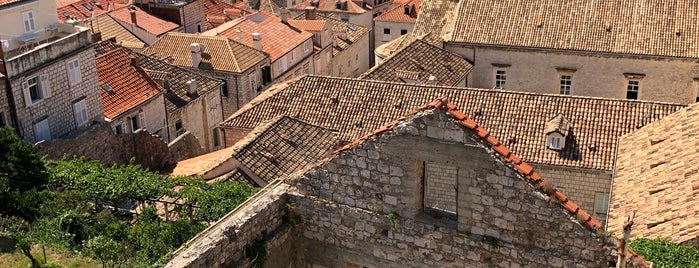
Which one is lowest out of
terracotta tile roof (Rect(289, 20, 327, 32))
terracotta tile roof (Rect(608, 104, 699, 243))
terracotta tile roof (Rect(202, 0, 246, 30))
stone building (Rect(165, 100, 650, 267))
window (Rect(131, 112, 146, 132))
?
window (Rect(131, 112, 146, 132))

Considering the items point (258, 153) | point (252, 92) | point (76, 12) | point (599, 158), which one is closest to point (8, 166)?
point (258, 153)

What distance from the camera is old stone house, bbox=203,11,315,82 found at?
48.5 metres

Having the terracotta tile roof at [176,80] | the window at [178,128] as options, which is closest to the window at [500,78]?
the terracotta tile roof at [176,80]

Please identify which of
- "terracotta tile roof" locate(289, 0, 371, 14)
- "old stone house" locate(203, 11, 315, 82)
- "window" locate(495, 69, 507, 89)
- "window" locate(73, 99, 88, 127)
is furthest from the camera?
"terracotta tile roof" locate(289, 0, 371, 14)

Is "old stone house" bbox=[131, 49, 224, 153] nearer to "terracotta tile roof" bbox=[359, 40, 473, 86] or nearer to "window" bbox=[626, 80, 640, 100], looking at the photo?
"terracotta tile roof" bbox=[359, 40, 473, 86]

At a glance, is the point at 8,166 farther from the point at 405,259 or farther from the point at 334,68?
the point at 334,68

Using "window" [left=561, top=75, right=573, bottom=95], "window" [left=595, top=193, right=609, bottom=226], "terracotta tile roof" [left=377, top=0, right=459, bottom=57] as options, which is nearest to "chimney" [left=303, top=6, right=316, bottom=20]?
"terracotta tile roof" [left=377, top=0, right=459, bottom=57]

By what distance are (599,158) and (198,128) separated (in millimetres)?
21835

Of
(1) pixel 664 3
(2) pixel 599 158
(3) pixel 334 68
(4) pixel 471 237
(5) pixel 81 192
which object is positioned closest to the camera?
(4) pixel 471 237

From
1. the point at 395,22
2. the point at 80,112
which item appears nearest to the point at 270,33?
the point at 395,22

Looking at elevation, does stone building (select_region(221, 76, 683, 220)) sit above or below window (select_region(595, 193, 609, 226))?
above

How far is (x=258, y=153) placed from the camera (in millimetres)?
27031

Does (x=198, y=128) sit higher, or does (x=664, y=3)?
(x=664, y=3)

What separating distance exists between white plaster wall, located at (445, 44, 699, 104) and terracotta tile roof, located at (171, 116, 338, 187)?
1456 centimetres
